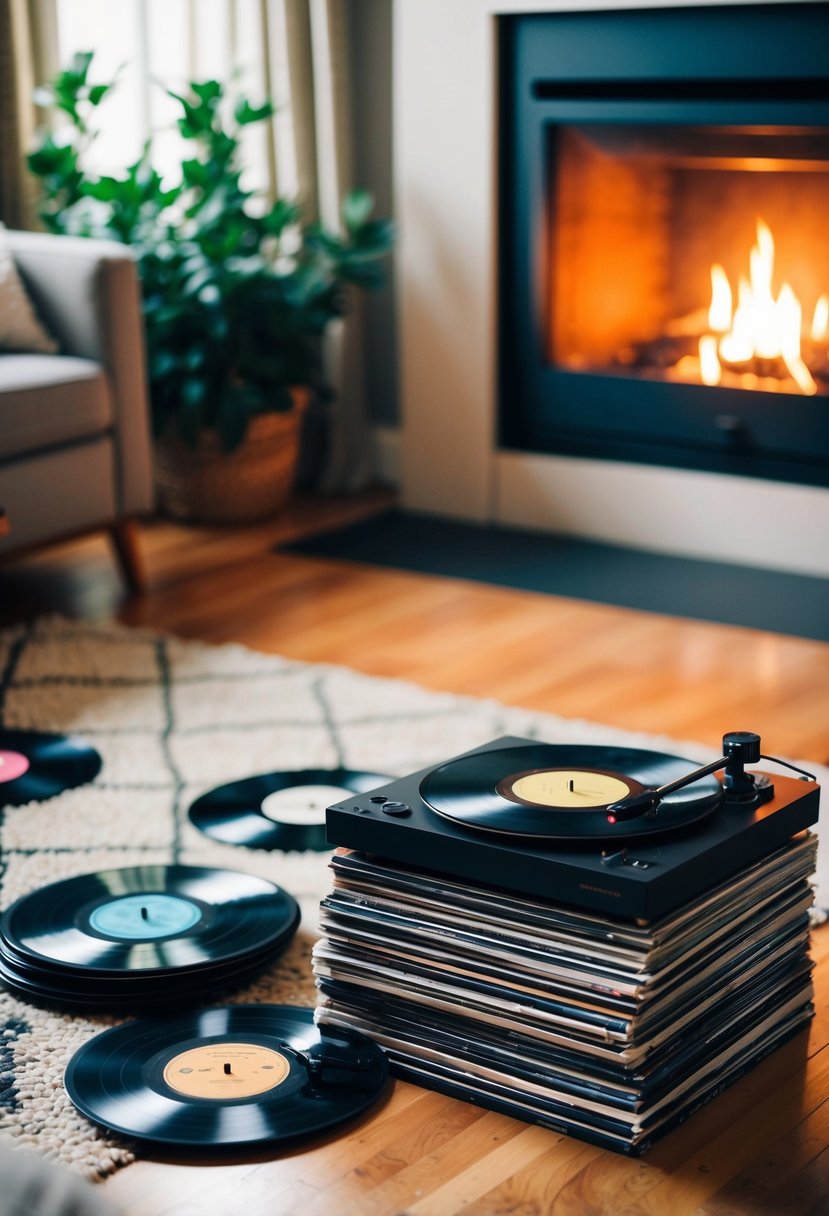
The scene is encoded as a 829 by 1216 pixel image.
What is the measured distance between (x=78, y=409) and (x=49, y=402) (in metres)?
0.08

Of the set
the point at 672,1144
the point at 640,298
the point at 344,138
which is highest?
the point at 344,138

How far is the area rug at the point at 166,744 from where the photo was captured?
5.62ft

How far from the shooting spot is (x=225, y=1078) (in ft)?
5.10

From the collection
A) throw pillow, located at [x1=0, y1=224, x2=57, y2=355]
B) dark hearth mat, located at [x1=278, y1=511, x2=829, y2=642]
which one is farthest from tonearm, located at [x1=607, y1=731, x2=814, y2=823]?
throw pillow, located at [x1=0, y1=224, x2=57, y2=355]

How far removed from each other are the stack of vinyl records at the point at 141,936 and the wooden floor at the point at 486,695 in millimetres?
273

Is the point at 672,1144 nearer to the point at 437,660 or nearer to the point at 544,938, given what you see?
the point at 544,938

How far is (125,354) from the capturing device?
3.32 m

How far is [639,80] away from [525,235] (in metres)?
0.45

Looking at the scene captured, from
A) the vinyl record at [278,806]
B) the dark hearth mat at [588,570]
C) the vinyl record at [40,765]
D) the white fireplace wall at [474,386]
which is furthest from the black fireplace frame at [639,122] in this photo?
the vinyl record at [40,765]

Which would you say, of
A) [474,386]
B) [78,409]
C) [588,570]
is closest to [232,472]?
[474,386]

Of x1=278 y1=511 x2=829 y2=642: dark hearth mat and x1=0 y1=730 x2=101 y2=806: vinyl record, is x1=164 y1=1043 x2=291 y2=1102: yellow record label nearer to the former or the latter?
x1=0 y1=730 x2=101 y2=806: vinyl record

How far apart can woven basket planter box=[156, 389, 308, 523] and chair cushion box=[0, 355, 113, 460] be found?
22.9 inches

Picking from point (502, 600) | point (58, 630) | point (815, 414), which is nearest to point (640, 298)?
point (815, 414)

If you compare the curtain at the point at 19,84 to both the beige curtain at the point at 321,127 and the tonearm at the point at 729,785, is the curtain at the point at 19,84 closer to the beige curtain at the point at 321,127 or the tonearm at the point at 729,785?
the beige curtain at the point at 321,127
